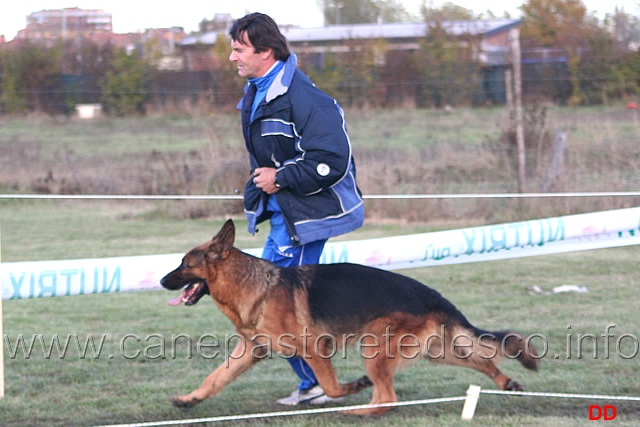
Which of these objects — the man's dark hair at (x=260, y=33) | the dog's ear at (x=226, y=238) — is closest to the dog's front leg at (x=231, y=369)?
the dog's ear at (x=226, y=238)

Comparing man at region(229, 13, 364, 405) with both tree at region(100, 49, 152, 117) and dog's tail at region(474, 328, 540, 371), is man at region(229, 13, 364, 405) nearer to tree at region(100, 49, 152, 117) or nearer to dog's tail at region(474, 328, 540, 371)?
dog's tail at region(474, 328, 540, 371)

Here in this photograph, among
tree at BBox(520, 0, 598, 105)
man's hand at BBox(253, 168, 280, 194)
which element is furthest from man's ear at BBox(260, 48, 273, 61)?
tree at BBox(520, 0, 598, 105)

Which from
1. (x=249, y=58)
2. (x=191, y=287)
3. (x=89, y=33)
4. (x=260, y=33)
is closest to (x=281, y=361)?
(x=191, y=287)

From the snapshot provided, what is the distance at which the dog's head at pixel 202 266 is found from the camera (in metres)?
3.99

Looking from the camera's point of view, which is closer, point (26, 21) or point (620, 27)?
point (620, 27)

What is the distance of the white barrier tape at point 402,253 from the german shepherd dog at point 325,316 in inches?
34.0

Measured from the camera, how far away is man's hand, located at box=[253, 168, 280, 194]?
3971 millimetres

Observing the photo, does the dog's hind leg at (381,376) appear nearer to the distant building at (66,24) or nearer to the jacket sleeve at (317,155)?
the jacket sleeve at (317,155)

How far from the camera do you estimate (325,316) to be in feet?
13.2

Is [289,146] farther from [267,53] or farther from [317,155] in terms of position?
[267,53]

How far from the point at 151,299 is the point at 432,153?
23.3ft

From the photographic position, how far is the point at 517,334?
4223 millimetres

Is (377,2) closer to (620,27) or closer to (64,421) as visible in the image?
(620,27)

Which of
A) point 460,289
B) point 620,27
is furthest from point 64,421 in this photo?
point 620,27
